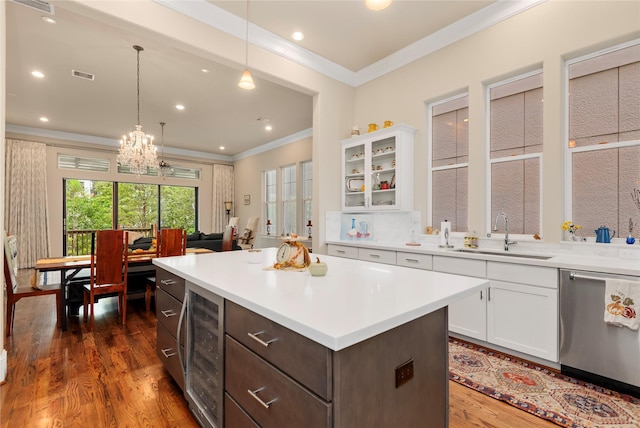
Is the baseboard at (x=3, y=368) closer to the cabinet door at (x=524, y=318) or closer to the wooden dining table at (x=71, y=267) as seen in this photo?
the wooden dining table at (x=71, y=267)

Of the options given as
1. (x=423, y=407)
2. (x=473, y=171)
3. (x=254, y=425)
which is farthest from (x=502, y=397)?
(x=473, y=171)

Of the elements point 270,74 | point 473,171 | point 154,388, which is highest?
point 270,74

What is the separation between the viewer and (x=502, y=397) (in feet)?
6.57

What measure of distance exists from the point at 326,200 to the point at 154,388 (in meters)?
2.82

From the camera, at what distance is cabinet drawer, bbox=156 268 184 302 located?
6.24 feet

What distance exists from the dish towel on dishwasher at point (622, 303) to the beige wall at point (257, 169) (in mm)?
6028

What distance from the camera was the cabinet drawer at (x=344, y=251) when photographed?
12.7ft

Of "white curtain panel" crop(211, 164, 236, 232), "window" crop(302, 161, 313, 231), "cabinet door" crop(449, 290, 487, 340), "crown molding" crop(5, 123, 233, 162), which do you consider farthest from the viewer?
"white curtain panel" crop(211, 164, 236, 232)

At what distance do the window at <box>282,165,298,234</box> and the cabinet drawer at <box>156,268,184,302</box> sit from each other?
5691 mm

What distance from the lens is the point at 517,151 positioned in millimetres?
3094

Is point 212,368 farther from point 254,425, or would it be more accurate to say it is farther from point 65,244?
point 65,244

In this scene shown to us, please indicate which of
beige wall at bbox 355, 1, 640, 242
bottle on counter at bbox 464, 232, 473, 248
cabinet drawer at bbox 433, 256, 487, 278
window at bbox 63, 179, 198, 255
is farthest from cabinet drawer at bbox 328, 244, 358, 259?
window at bbox 63, 179, 198, 255

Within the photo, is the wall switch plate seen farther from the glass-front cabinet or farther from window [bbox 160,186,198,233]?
window [bbox 160,186,198,233]

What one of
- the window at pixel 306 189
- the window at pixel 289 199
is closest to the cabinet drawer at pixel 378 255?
the window at pixel 306 189
